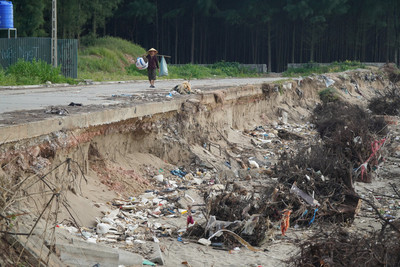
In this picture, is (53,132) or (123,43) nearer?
(53,132)

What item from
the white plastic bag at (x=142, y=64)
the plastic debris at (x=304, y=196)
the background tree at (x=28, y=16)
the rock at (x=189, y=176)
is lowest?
the rock at (x=189, y=176)

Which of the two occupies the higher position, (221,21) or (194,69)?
(221,21)

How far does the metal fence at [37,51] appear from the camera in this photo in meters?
22.6

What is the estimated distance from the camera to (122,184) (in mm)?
8164

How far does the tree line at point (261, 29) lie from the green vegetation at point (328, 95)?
69.0ft

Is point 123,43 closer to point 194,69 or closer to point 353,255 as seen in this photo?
point 194,69

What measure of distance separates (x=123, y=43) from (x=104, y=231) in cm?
3379

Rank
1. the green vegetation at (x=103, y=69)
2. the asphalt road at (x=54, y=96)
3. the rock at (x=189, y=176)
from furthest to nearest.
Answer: the green vegetation at (x=103, y=69)
the asphalt road at (x=54, y=96)
the rock at (x=189, y=176)

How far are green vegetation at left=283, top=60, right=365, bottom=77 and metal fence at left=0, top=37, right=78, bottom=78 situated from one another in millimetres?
17254

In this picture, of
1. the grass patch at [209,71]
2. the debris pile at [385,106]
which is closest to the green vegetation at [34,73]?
the grass patch at [209,71]

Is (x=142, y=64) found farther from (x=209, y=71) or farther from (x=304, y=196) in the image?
(x=209, y=71)

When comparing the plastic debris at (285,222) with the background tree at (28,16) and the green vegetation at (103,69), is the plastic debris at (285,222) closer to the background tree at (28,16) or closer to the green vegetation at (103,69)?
the green vegetation at (103,69)

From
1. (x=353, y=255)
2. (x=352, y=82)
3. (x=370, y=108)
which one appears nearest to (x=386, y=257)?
(x=353, y=255)

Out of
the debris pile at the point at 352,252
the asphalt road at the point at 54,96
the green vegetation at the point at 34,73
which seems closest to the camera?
the debris pile at the point at 352,252
